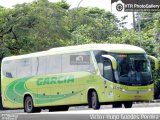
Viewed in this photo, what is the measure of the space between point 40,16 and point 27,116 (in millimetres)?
34252

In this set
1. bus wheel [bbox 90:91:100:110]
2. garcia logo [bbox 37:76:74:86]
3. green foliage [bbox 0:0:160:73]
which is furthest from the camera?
green foliage [bbox 0:0:160:73]

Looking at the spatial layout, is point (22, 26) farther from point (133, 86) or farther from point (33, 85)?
point (133, 86)

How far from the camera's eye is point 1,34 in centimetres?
4134

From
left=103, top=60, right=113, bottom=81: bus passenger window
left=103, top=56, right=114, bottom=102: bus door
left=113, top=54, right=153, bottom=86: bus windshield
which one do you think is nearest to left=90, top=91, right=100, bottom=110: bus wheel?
left=103, top=56, right=114, bottom=102: bus door

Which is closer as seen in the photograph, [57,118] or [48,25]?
[57,118]

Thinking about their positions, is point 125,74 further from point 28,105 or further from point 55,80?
point 28,105

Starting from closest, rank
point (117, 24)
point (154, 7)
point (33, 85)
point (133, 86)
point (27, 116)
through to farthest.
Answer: point (27, 116) < point (154, 7) < point (133, 86) < point (33, 85) < point (117, 24)

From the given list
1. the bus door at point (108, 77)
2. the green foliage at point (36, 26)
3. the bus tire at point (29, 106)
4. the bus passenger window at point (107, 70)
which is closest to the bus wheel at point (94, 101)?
the bus door at point (108, 77)

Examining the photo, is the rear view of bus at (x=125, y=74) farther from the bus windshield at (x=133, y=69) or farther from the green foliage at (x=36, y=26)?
the green foliage at (x=36, y=26)

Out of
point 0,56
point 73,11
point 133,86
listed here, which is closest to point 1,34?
point 0,56

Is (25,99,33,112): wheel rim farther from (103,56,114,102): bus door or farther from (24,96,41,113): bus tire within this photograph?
(103,56,114,102): bus door

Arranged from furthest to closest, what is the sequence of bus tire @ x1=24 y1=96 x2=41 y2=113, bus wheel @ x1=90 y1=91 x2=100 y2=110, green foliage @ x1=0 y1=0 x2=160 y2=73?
green foliage @ x1=0 y1=0 x2=160 y2=73 < bus tire @ x1=24 y1=96 x2=41 y2=113 < bus wheel @ x1=90 y1=91 x2=100 y2=110

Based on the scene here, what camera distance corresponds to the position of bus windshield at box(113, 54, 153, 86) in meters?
20.2

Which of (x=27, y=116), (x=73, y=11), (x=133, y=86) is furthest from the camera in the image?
(x=73, y=11)
